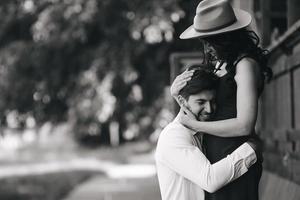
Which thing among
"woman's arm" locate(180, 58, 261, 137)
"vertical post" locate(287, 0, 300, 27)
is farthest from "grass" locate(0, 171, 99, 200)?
"woman's arm" locate(180, 58, 261, 137)

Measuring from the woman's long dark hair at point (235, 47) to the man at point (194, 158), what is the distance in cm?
11

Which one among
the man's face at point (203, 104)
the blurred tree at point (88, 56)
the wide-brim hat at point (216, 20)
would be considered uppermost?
the wide-brim hat at point (216, 20)

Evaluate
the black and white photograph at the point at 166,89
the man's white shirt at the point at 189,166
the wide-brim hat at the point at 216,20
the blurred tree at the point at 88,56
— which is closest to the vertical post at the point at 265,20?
the black and white photograph at the point at 166,89

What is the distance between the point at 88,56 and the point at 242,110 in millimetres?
11314

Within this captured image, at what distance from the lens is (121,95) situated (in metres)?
14.1

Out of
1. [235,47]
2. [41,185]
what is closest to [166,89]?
[41,185]

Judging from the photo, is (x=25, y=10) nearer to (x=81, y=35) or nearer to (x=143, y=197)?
(x=81, y=35)

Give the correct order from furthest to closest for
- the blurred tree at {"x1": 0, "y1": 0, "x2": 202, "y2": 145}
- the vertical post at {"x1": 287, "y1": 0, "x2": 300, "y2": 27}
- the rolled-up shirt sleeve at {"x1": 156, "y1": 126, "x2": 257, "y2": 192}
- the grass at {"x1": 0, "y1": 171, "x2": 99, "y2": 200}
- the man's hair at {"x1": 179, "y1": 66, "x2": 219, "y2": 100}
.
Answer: the grass at {"x1": 0, "y1": 171, "x2": 99, "y2": 200} → the blurred tree at {"x1": 0, "y1": 0, "x2": 202, "y2": 145} → the vertical post at {"x1": 287, "y1": 0, "x2": 300, "y2": 27} → the man's hair at {"x1": 179, "y1": 66, "x2": 219, "y2": 100} → the rolled-up shirt sleeve at {"x1": 156, "y1": 126, "x2": 257, "y2": 192}

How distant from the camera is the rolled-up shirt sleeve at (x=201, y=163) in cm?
282

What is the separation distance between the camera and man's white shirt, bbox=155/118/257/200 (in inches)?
111

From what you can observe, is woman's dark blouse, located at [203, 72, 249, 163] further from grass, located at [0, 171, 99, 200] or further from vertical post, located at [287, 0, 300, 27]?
grass, located at [0, 171, 99, 200]

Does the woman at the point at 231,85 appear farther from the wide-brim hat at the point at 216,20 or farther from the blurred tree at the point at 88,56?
the blurred tree at the point at 88,56

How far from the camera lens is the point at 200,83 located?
292 cm

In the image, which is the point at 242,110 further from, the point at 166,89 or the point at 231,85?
the point at 166,89
